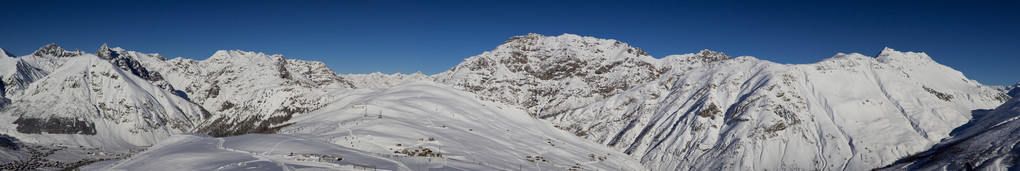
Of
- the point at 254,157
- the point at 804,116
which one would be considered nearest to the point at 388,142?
the point at 254,157

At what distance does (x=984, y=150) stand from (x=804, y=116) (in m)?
52.9

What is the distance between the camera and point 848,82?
149125mm

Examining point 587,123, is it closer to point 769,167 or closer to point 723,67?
point 723,67

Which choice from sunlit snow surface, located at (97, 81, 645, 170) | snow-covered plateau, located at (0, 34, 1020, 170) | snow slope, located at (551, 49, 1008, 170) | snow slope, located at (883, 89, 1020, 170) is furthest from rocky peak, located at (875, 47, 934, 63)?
sunlit snow surface, located at (97, 81, 645, 170)

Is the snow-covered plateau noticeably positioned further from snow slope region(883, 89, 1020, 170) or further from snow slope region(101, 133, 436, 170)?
snow slope region(883, 89, 1020, 170)

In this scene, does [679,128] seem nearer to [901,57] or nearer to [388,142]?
[901,57]

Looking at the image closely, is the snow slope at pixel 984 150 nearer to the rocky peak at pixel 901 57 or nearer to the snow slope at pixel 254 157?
the rocky peak at pixel 901 57

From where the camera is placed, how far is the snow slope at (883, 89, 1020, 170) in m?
79.1

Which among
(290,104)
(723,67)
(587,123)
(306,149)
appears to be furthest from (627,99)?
(306,149)

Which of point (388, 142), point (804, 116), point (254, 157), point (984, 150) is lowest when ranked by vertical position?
point (984, 150)

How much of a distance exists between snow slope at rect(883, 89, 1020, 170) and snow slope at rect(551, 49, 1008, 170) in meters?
15.0

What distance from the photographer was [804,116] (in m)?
137

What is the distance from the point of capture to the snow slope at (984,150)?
3113 inches

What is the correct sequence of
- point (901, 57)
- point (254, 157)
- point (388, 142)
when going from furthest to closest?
1. point (901, 57)
2. point (388, 142)
3. point (254, 157)
